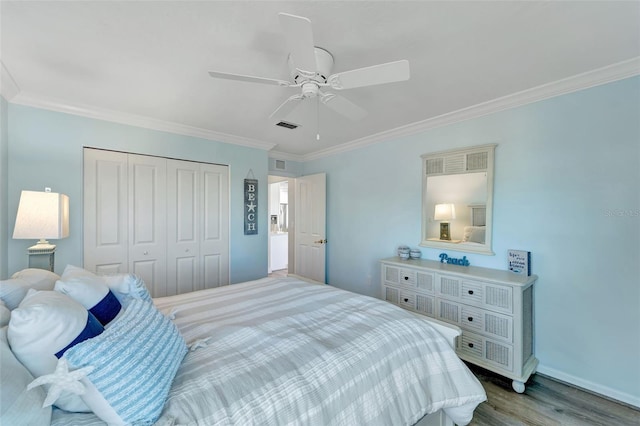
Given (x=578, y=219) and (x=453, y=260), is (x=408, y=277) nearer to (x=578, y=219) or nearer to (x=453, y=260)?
(x=453, y=260)

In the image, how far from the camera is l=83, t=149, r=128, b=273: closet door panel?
9.15 feet

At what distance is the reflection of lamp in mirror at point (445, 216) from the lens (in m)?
2.94

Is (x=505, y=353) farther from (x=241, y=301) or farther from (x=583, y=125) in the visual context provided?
(x=241, y=301)

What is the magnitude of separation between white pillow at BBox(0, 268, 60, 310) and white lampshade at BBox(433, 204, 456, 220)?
10.5 ft

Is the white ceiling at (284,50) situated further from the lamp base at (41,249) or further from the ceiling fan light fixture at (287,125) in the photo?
the lamp base at (41,249)

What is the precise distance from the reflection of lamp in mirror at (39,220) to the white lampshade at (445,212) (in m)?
3.45

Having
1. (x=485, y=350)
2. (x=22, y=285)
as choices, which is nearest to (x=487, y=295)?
(x=485, y=350)

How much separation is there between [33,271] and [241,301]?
112 cm

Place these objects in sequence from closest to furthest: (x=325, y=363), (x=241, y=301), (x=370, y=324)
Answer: (x=325, y=363), (x=370, y=324), (x=241, y=301)

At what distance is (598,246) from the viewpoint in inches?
82.8

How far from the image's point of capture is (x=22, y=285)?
1.17 m

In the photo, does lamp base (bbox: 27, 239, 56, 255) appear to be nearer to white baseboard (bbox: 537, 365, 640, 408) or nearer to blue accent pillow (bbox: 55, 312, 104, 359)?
blue accent pillow (bbox: 55, 312, 104, 359)

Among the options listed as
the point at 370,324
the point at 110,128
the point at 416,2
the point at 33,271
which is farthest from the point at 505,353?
the point at 110,128

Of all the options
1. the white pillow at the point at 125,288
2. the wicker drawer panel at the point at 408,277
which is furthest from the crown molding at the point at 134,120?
the wicker drawer panel at the point at 408,277
